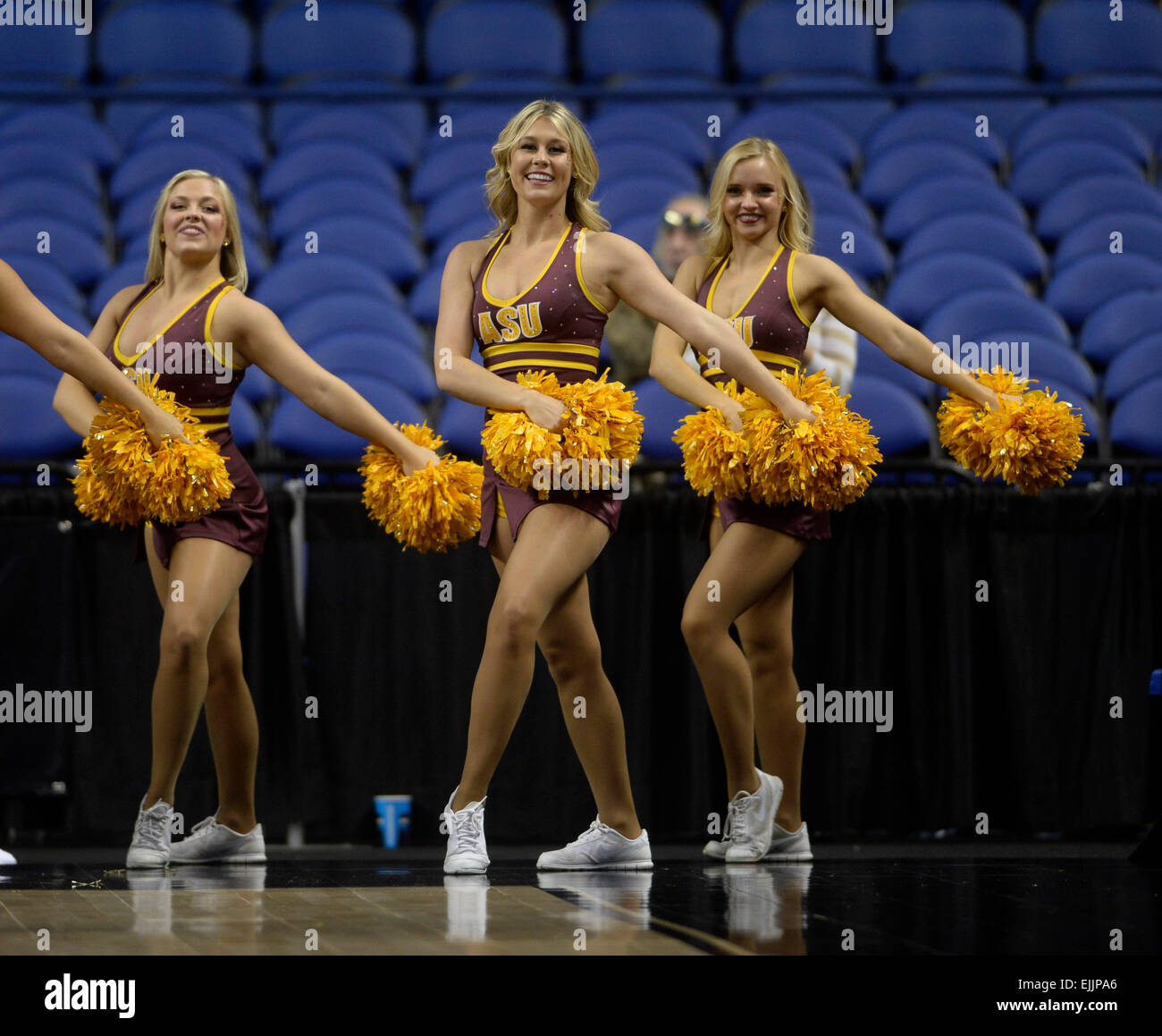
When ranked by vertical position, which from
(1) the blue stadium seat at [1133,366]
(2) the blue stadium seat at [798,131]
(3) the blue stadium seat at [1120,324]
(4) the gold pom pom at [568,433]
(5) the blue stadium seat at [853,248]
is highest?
(2) the blue stadium seat at [798,131]

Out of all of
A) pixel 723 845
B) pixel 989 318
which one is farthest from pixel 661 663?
pixel 989 318

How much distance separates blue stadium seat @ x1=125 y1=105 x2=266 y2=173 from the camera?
30.0ft

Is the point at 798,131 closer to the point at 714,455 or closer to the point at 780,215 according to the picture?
the point at 780,215

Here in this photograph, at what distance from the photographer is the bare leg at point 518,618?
4051 mm

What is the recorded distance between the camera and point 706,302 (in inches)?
184

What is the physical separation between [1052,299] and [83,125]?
5602 mm

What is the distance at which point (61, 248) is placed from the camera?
817 cm

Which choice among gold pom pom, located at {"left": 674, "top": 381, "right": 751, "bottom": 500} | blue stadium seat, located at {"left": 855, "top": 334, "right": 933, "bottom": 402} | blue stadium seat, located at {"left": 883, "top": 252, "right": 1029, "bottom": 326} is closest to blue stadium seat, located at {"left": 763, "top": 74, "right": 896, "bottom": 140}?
blue stadium seat, located at {"left": 883, "top": 252, "right": 1029, "bottom": 326}

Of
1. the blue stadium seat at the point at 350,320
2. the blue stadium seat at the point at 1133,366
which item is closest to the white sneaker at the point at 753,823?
the blue stadium seat at the point at 1133,366

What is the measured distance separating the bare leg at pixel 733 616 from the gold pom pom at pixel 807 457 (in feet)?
0.50

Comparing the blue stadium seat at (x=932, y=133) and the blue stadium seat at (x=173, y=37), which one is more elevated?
the blue stadium seat at (x=173, y=37)

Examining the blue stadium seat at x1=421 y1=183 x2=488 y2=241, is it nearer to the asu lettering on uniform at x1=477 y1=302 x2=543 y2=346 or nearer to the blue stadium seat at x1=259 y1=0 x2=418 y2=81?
the blue stadium seat at x1=259 y1=0 x2=418 y2=81

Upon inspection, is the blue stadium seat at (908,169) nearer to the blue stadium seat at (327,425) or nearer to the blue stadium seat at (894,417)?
the blue stadium seat at (894,417)
